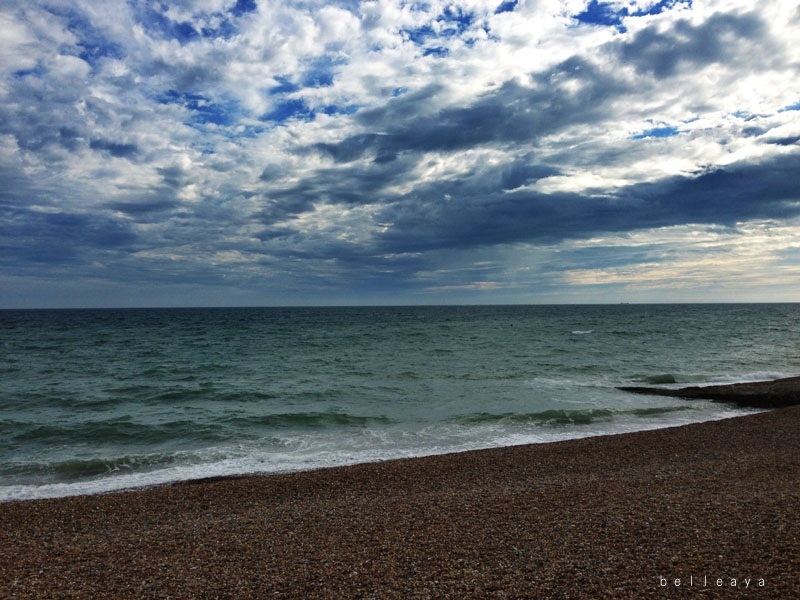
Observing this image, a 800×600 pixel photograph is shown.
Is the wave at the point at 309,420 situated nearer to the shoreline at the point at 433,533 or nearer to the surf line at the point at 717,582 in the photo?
the shoreline at the point at 433,533

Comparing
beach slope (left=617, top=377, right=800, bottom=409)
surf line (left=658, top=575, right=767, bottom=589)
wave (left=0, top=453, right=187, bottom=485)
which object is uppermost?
surf line (left=658, top=575, right=767, bottom=589)

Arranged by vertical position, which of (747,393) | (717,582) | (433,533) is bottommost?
(747,393)

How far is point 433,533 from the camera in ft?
22.2

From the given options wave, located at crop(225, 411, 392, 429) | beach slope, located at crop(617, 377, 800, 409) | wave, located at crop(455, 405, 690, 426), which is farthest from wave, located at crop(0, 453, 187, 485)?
beach slope, located at crop(617, 377, 800, 409)

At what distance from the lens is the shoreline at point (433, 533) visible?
5.43 metres

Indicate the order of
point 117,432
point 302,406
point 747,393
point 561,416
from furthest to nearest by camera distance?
point 747,393, point 302,406, point 561,416, point 117,432

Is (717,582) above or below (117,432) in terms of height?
above

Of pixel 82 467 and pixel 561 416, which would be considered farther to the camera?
pixel 561 416

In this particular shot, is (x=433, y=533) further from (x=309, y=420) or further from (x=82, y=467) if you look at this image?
(x=309, y=420)

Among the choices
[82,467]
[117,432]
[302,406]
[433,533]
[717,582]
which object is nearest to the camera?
[717,582]

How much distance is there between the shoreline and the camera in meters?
5.43

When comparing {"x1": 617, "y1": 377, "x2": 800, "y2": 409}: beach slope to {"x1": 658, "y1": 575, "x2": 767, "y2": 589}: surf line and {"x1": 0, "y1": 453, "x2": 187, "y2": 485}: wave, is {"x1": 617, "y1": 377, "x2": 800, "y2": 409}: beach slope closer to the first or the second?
{"x1": 658, "y1": 575, "x2": 767, "y2": 589}: surf line

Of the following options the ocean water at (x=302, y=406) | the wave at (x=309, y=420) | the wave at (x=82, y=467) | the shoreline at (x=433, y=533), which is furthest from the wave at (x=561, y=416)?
the wave at (x=82, y=467)

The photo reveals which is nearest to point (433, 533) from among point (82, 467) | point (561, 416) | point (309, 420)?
point (82, 467)
